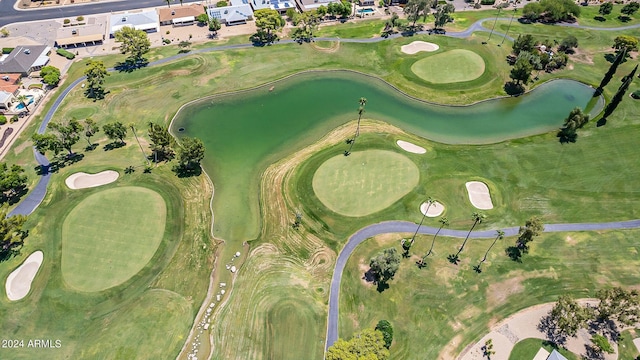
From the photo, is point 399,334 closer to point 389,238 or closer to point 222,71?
point 389,238

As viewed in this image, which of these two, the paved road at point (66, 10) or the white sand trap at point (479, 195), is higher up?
the paved road at point (66, 10)

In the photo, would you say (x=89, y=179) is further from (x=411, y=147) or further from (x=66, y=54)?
(x=411, y=147)

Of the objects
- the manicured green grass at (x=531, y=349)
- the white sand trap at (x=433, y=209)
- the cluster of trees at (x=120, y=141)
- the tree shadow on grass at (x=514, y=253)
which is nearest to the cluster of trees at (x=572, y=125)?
the tree shadow on grass at (x=514, y=253)

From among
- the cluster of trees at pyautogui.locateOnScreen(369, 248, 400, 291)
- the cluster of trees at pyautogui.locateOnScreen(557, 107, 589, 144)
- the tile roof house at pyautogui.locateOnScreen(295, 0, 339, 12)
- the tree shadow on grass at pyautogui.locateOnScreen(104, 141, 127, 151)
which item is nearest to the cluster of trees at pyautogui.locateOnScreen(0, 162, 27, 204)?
the tree shadow on grass at pyautogui.locateOnScreen(104, 141, 127, 151)

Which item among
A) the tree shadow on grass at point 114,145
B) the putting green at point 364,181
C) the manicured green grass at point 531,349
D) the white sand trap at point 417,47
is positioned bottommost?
the manicured green grass at point 531,349

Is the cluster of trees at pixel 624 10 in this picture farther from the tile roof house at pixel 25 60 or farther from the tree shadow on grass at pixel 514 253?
the tile roof house at pixel 25 60

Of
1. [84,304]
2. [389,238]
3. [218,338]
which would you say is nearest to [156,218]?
[84,304]
